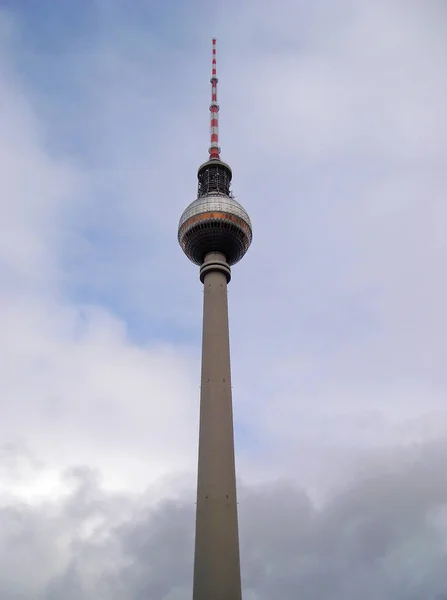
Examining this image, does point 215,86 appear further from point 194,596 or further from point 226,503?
point 194,596

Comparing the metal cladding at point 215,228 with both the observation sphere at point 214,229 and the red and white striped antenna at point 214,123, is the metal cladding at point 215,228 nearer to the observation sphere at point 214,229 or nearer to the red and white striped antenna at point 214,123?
the observation sphere at point 214,229

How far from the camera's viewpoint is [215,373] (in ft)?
206

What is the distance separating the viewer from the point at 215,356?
210ft

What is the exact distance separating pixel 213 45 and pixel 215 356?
197 ft

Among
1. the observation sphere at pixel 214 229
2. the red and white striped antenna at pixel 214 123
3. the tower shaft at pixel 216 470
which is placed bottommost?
the tower shaft at pixel 216 470

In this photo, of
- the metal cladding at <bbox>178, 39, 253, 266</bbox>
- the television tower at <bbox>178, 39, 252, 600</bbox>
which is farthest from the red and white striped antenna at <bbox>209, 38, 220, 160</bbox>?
the metal cladding at <bbox>178, 39, 253, 266</bbox>

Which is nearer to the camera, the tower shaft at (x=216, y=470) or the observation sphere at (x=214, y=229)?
the tower shaft at (x=216, y=470)

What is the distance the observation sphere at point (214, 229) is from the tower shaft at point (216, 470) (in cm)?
587

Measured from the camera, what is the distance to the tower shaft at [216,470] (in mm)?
51219

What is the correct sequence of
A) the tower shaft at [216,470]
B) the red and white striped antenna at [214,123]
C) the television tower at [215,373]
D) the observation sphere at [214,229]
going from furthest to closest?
1. the red and white striped antenna at [214,123]
2. the observation sphere at [214,229]
3. the television tower at [215,373]
4. the tower shaft at [216,470]

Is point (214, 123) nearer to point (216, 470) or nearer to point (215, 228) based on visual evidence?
point (215, 228)

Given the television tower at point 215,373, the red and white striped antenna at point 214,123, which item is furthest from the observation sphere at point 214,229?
the red and white striped antenna at point 214,123

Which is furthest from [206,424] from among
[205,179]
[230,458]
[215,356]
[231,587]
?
[205,179]

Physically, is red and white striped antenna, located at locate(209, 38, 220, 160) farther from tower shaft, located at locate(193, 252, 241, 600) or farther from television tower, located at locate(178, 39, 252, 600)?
tower shaft, located at locate(193, 252, 241, 600)
